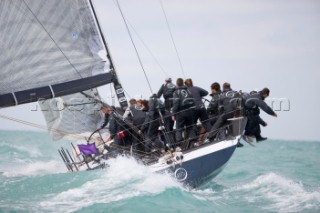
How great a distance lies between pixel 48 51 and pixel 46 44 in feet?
0.49

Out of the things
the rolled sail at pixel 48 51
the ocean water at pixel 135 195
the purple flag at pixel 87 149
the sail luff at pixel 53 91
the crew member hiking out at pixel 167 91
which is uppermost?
the rolled sail at pixel 48 51

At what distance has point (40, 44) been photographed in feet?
37.3

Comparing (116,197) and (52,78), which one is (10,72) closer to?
(52,78)

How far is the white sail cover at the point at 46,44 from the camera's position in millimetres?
10820

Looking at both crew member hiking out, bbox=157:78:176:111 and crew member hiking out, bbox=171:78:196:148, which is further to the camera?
crew member hiking out, bbox=157:78:176:111

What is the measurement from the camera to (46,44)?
452 inches

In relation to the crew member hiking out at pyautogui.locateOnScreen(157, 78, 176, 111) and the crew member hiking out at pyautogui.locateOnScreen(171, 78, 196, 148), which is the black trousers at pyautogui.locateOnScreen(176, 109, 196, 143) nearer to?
the crew member hiking out at pyautogui.locateOnScreen(171, 78, 196, 148)

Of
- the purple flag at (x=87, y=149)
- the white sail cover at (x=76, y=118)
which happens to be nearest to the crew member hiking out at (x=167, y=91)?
the purple flag at (x=87, y=149)

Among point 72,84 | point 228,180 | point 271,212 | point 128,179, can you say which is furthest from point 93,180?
point 228,180

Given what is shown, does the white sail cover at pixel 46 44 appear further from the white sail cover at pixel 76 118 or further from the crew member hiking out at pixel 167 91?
the white sail cover at pixel 76 118

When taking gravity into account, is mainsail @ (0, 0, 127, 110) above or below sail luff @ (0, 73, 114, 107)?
above

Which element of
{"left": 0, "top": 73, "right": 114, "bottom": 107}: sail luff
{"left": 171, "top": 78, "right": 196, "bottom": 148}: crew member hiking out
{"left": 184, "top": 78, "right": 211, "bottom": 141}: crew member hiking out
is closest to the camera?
{"left": 0, "top": 73, "right": 114, "bottom": 107}: sail luff

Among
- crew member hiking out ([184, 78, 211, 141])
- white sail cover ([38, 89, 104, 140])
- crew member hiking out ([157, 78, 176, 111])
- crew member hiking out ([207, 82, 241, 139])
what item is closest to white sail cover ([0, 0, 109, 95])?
crew member hiking out ([157, 78, 176, 111])

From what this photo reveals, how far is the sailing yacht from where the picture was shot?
10.8m
